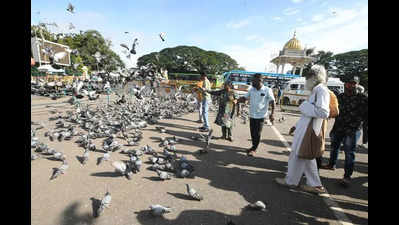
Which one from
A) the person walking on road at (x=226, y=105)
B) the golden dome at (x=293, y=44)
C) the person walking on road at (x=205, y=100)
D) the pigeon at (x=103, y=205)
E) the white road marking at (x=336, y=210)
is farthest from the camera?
the golden dome at (x=293, y=44)

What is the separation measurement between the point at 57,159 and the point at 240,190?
3.54 metres

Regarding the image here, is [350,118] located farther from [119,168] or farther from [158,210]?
[119,168]

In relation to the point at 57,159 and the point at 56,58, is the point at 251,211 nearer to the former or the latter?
the point at 57,159

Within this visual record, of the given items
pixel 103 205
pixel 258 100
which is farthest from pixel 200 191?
pixel 258 100

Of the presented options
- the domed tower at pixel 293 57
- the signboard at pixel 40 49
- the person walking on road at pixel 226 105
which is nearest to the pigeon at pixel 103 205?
the person walking on road at pixel 226 105

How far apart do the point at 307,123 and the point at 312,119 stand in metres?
0.09

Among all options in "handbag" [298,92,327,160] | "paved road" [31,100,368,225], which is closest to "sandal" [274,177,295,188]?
"paved road" [31,100,368,225]

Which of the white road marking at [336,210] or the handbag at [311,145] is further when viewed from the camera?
the handbag at [311,145]

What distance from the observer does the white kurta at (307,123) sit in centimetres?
269

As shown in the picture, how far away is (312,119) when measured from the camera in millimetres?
2836

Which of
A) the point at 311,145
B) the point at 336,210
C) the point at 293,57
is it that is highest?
the point at 293,57

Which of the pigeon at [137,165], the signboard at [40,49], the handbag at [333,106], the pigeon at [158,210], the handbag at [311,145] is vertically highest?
the signboard at [40,49]

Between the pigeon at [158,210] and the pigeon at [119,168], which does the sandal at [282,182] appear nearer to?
the pigeon at [158,210]
